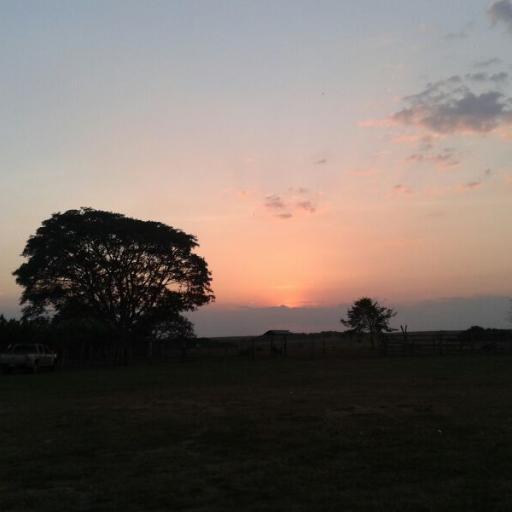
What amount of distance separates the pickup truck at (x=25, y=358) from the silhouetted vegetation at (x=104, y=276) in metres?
7.65

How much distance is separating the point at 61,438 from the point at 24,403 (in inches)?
272

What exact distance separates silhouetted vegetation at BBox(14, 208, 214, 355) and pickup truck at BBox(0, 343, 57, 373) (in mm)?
7651

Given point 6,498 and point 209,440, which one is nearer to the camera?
point 6,498

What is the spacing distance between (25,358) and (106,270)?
12.8 m

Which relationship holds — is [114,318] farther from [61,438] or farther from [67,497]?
[67,497]

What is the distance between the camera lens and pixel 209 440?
34.2ft

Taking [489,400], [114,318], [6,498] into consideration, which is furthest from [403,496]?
[114,318]

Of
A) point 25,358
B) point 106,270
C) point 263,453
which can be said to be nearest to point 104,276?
point 106,270

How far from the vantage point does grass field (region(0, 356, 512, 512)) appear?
680 centimetres

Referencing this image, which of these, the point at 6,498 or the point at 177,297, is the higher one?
the point at 177,297

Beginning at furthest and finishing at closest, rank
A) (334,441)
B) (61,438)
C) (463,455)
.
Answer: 1. (61,438)
2. (334,441)
3. (463,455)

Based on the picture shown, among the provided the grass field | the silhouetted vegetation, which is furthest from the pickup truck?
the grass field

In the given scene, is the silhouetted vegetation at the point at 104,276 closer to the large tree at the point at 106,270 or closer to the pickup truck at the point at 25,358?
the large tree at the point at 106,270

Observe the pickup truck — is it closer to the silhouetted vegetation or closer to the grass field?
the silhouetted vegetation
